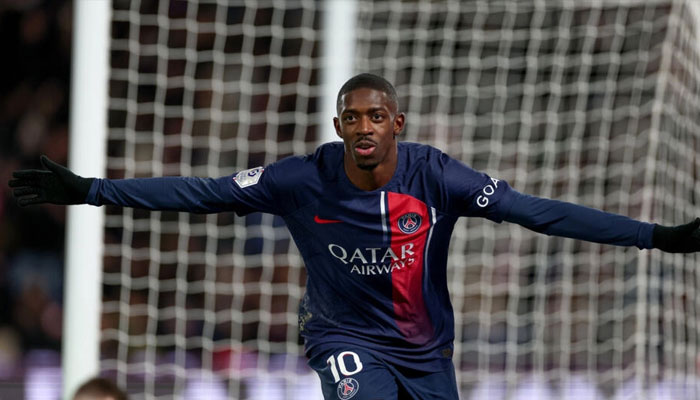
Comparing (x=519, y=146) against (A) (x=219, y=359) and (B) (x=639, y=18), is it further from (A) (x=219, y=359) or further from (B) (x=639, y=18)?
(A) (x=219, y=359)

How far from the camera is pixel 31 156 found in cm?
891

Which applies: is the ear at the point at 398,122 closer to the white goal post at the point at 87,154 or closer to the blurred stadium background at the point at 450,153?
the blurred stadium background at the point at 450,153

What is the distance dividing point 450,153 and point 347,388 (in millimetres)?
4128

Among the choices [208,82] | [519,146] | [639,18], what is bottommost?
[519,146]

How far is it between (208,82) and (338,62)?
1.99 meters

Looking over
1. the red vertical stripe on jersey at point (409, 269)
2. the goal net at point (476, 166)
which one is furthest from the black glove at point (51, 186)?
the goal net at point (476, 166)

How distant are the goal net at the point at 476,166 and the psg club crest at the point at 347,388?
269 cm

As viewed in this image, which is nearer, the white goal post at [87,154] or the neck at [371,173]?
the neck at [371,173]

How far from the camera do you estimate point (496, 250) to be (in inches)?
330

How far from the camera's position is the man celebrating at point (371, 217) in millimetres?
3748

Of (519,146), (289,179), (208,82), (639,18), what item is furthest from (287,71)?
(289,179)

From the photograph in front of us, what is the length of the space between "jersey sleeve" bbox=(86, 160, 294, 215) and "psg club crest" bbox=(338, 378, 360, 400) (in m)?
0.66

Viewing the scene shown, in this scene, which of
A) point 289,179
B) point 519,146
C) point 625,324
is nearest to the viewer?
point 289,179

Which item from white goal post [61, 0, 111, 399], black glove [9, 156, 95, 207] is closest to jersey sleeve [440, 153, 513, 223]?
black glove [9, 156, 95, 207]
